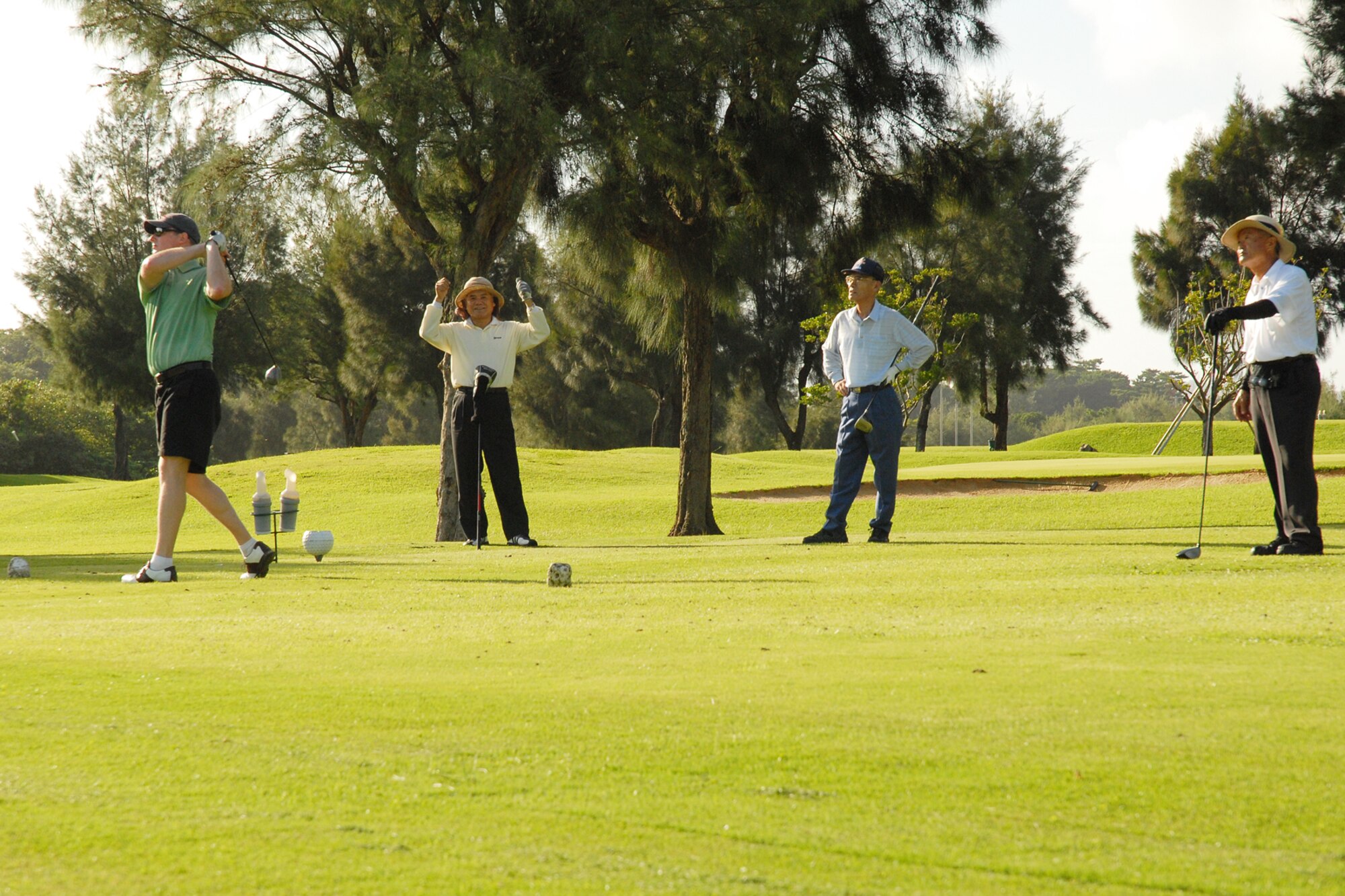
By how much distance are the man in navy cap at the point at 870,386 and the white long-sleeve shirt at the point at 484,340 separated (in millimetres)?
2716

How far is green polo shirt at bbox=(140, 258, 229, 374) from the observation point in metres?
7.51

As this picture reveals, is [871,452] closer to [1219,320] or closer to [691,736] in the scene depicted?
[1219,320]

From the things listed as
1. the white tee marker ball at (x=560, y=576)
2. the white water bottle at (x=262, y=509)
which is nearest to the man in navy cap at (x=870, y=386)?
the white tee marker ball at (x=560, y=576)

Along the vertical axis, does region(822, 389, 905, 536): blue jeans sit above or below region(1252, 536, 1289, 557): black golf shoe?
above

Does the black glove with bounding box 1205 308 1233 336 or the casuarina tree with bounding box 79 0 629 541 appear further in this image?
the casuarina tree with bounding box 79 0 629 541

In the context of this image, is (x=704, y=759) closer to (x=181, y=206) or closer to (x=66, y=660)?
(x=66, y=660)

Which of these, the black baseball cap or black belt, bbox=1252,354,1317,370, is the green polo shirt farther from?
black belt, bbox=1252,354,1317,370

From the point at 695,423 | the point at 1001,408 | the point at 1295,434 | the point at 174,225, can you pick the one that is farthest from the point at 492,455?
the point at 1001,408

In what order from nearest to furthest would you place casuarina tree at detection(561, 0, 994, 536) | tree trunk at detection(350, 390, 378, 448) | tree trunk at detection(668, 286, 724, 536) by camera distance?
casuarina tree at detection(561, 0, 994, 536), tree trunk at detection(668, 286, 724, 536), tree trunk at detection(350, 390, 378, 448)

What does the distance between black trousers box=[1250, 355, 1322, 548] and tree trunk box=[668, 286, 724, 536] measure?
30.1 feet

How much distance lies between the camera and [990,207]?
16.4 metres

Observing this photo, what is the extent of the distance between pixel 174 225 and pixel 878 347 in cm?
523

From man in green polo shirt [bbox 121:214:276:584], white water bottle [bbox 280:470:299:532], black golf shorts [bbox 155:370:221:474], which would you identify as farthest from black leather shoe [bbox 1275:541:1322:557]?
white water bottle [bbox 280:470:299:532]

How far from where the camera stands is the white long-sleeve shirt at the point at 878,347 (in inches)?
396
